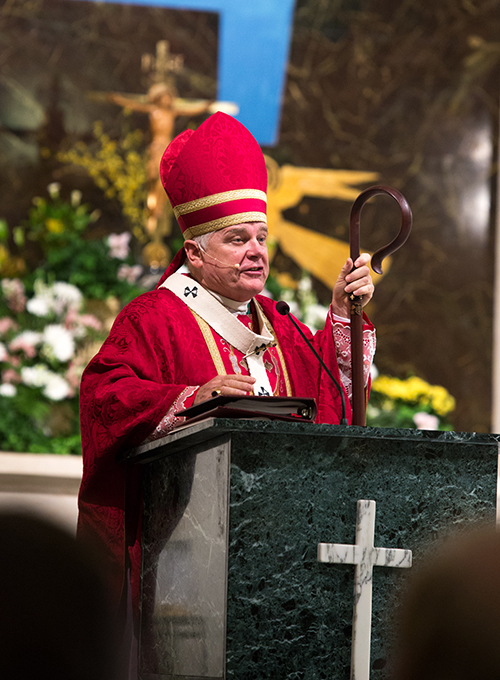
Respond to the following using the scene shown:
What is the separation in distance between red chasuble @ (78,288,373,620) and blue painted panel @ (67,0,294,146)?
4053 mm

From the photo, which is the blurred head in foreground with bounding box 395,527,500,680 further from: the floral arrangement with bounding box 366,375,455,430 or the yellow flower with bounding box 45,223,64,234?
the yellow flower with bounding box 45,223,64,234

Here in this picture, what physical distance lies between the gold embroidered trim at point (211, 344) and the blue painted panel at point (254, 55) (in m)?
4.09

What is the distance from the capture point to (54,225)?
21.8 ft

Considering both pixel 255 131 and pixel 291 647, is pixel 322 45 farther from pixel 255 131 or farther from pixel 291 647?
pixel 291 647

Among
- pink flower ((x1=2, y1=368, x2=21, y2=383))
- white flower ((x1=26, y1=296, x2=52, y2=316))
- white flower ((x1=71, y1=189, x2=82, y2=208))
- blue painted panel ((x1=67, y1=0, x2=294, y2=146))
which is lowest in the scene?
pink flower ((x1=2, y1=368, x2=21, y2=383))

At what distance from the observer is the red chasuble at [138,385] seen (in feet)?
9.59

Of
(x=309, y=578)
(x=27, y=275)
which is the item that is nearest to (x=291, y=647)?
(x=309, y=578)

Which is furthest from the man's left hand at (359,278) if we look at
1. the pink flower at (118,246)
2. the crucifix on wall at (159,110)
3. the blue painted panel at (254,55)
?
the blue painted panel at (254,55)

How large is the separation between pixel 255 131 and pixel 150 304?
4179 millimetres

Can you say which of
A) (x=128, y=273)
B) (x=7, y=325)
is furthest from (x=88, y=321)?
(x=128, y=273)

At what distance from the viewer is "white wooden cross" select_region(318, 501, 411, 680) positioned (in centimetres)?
231

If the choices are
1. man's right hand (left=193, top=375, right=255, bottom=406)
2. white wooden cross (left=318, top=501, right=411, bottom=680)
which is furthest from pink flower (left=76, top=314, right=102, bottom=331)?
white wooden cross (left=318, top=501, right=411, bottom=680)

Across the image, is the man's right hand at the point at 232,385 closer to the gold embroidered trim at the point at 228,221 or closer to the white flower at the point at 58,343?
the gold embroidered trim at the point at 228,221

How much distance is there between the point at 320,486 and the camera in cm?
237
